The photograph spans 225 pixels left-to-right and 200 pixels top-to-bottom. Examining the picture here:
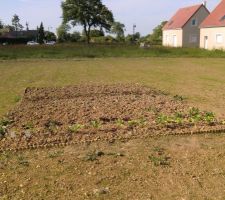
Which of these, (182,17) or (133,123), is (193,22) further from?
(133,123)

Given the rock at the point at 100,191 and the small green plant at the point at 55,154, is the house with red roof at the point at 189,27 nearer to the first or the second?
the small green plant at the point at 55,154

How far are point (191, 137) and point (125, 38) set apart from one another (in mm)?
69716

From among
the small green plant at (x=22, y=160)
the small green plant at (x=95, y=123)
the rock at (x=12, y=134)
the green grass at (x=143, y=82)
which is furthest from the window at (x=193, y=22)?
the small green plant at (x=22, y=160)

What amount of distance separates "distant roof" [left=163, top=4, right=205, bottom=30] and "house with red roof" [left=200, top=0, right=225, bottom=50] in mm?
7201

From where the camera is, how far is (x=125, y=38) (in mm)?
76688

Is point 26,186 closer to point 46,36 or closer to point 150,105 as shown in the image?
point 150,105

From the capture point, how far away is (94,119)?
9195 mm

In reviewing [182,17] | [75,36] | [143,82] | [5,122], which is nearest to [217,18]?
[182,17]

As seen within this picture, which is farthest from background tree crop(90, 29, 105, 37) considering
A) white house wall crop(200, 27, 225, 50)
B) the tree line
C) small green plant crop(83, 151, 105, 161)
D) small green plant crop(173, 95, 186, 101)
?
small green plant crop(83, 151, 105, 161)

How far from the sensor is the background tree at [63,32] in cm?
7474

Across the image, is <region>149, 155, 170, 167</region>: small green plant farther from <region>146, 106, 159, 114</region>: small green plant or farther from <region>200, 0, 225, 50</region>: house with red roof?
<region>200, 0, 225, 50</region>: house with red roof

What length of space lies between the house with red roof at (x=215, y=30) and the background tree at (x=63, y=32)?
3184 cm

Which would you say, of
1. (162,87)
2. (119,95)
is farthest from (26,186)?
(162,87)

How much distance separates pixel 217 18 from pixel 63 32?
35630mm
